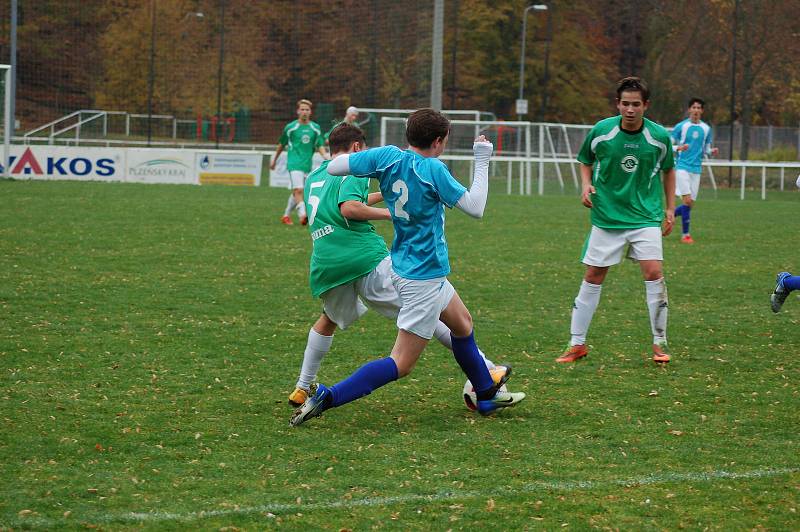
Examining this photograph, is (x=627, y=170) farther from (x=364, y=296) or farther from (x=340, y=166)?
(x=340, y=166)

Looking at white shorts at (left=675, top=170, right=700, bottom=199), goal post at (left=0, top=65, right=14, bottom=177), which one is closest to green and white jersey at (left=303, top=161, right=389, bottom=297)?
white shorts at (left=675, top=170, right=700, bottom=199)

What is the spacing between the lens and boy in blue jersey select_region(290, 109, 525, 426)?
17.5ft

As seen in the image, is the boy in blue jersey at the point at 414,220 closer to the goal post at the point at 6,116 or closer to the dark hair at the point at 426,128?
the dark hair at the point at 426,128

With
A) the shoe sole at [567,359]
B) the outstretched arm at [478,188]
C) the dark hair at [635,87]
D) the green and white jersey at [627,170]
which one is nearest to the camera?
the outstretched arm at [478,188]

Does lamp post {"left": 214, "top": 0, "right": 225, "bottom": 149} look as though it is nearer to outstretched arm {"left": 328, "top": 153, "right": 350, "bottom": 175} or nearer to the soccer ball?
the soccer ball

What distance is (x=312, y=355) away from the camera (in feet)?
20.3

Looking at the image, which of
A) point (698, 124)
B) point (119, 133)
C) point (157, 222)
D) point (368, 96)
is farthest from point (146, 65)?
point (698, 124)

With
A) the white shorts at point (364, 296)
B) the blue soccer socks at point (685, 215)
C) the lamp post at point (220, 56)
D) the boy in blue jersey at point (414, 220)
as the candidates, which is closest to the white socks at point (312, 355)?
the white shorts at point (364, 296)

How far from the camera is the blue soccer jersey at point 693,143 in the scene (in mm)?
16672

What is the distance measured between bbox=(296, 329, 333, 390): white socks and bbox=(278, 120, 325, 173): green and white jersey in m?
11.7

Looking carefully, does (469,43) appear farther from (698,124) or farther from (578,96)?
(698,124)

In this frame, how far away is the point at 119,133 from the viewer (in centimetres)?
3628

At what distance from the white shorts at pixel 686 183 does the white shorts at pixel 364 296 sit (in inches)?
432

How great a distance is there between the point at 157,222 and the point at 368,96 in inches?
674
